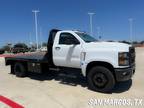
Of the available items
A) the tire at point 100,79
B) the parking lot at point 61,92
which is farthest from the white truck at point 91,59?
the parking lot at point 61,92

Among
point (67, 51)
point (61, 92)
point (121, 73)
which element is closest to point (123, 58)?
point (121, 73)

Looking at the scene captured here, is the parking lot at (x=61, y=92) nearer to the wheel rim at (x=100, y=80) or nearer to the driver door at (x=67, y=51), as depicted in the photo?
the wheel rim at (x=100, y=80)

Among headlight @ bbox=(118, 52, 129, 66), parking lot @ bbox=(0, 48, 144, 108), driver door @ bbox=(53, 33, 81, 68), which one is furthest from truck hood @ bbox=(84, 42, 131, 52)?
parking lot @ bbox=(0, 48, 144, 108)

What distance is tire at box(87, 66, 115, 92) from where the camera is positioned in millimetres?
6660

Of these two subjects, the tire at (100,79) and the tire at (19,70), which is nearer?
the tire at (100,79)

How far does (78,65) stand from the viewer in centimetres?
763

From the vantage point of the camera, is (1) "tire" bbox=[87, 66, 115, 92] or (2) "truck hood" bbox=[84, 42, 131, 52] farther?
(1) "tire" bbox=[87, 66, 115, 92]

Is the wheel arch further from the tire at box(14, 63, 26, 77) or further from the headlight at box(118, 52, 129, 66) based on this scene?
the tire at box(14, 63, 26, 77)

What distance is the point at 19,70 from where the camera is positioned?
33.6 ft

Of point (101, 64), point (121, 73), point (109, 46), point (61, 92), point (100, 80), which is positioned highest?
point (109, 46)

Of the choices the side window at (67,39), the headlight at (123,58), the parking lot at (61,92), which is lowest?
the parking lot at (61,92)

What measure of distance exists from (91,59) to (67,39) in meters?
1.59

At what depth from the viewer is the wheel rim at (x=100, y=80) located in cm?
679

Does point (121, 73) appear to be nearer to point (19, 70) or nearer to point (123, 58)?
point (123, 58)
